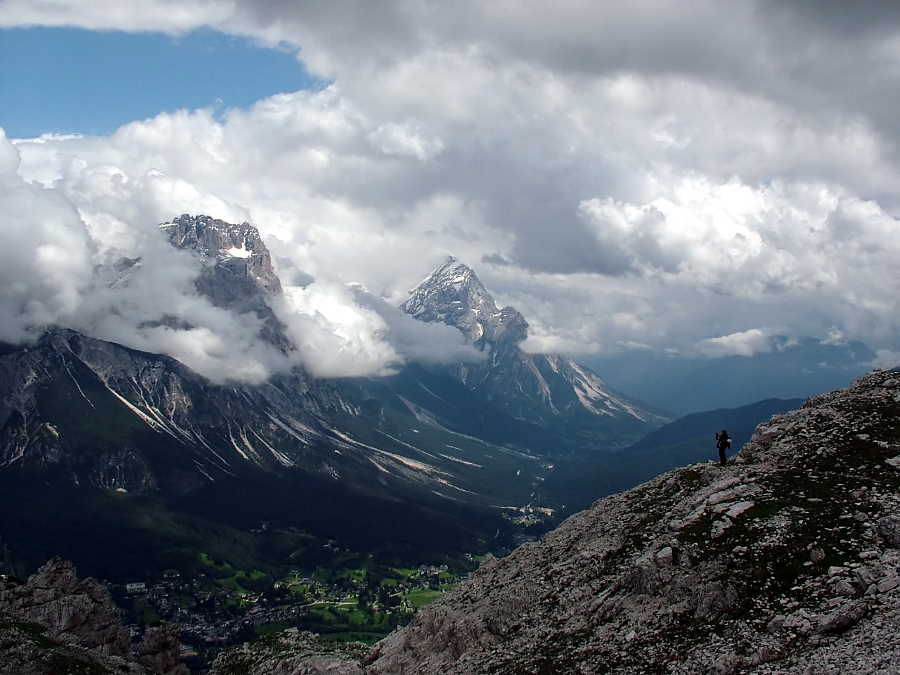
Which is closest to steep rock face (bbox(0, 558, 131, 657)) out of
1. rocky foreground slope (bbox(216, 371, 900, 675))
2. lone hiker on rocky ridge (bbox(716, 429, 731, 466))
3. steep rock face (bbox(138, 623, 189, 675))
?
steep rock face (bbox(138, 623, 189, 675))

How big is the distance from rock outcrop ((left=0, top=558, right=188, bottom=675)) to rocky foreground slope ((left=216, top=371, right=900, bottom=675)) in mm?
50635

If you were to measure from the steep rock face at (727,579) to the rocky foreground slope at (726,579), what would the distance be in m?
0.12

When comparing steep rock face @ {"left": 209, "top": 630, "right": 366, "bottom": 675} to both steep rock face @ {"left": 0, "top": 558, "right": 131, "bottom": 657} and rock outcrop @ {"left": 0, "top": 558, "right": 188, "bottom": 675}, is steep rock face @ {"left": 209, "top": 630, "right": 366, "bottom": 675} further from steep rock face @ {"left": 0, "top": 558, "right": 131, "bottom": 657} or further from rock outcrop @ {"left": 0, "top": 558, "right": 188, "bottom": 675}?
steep rock face @ {"left": 0, "top": 558, "right": 131, "bottom": 657}

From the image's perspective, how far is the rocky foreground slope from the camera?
35.8 meters

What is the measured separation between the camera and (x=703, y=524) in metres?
48.6

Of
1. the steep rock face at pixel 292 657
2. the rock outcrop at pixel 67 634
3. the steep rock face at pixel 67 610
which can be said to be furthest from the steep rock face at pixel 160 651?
the steep rock face at pixel 292 657

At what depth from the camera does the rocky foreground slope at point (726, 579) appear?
35781 mm

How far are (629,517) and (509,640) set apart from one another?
17.3 m

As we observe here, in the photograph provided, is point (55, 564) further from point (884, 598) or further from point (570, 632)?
point (884, 598)

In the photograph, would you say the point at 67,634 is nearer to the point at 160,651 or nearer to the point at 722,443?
the point at 160,651

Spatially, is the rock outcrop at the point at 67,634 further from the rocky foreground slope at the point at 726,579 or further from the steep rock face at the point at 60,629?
the rocky foreground slope at the point at 726,579

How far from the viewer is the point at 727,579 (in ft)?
137

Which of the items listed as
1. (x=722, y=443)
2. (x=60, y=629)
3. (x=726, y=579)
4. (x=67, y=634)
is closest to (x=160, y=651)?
(x=67, y=634)

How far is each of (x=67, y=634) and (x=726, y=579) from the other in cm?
10823
